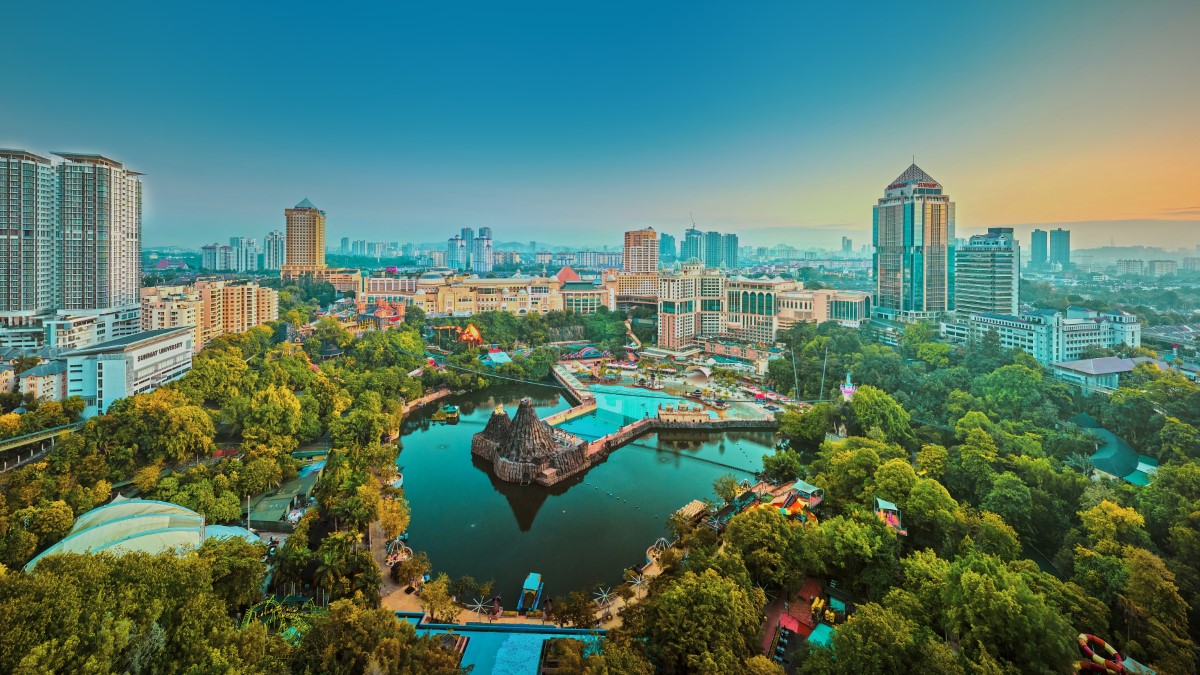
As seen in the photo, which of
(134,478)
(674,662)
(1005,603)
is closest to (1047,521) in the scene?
(1005,603)

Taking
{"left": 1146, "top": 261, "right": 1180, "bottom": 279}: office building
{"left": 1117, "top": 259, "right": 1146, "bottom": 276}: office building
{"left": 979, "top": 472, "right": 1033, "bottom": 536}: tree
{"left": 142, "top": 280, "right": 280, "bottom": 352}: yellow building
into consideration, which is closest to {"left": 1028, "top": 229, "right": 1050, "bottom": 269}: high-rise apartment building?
{"left": 1117, "top": 259, "right": 1146, "bottom": 276}: office building

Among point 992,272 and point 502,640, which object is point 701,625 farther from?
point 992,272

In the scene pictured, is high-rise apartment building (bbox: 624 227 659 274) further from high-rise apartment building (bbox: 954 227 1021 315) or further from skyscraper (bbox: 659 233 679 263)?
skyscraper (bbox: 659 233 679 263)

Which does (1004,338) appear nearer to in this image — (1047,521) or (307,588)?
(1047,521)

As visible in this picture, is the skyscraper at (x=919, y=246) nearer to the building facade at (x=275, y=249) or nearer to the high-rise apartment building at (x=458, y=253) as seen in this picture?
the building facade at (x=275, y=249)

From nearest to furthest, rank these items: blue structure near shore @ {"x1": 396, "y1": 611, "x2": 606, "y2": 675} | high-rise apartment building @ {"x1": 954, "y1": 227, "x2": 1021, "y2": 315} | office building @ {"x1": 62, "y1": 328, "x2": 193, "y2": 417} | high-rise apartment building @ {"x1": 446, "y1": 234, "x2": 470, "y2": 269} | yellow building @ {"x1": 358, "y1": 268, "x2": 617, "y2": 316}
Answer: blue structure near shore @ {"x1": 396, "y1": 611, "x2": 606, "y2": 675} → office building @ {"x1": 62, "y1": 328, "x2": 193, "y2": 417} → high-rise apartment building @ {"x1": 954, "y1": 227, "x2": 1021, "y2": 315} → yellow building @ {"x1": 358, "y1": 268, "x2": 617, "y2": 316} → high-rise apartment building @ {"x1": 446, "y1": 234, "x2": 470, "y2": 269}

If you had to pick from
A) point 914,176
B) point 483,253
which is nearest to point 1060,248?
point 914,176

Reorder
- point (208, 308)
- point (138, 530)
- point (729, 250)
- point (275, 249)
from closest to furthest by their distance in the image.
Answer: point (138, 530)
point (208, 308)
point (275, 249)
point (729, 250)
